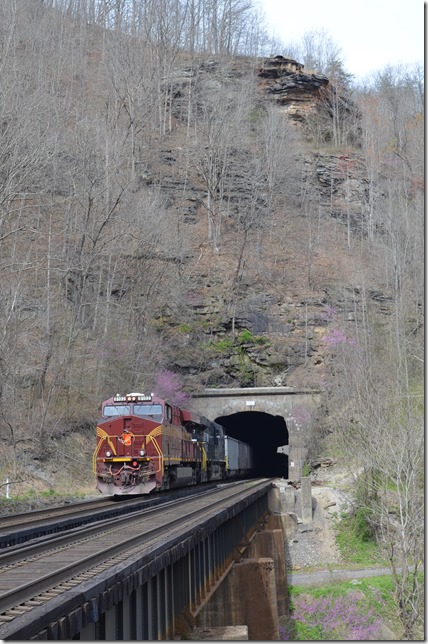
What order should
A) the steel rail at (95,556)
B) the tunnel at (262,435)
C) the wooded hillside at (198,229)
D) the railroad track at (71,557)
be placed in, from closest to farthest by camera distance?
1. the steel rail at (95,556)
2. the railroad track at (71,557)
3. the wooded hillside at (198,229)
4. the tunnel at (262,435)

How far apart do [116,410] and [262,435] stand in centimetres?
4412

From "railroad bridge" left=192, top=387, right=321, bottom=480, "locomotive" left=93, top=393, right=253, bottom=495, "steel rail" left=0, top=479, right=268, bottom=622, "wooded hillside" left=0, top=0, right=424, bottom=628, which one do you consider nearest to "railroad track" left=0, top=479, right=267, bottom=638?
"steel rail" left=0, top=479, right=268, bottom=622

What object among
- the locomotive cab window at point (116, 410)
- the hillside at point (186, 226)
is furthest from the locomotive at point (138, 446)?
the hillside at point (186, 226)

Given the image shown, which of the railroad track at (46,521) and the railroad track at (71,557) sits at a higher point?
the railroad track at (71,557)

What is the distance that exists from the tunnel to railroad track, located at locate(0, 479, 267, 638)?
135 ft

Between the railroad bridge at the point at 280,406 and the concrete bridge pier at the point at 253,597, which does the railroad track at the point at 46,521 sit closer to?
the concrete bridge pier at the point at 253,597

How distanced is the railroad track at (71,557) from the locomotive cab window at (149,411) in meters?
7.82

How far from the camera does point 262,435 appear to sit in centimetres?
6888

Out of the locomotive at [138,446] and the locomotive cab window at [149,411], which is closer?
the locomotive at [138,446]

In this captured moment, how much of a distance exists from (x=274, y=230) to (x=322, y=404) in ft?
82.4

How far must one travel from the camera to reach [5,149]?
30.7m

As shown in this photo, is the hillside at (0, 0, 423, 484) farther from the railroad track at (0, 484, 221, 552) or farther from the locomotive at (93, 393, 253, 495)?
the railroad track at (0, 484, 221, 552)

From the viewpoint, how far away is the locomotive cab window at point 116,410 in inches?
1017

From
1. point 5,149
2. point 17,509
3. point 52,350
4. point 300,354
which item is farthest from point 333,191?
point 17,509
